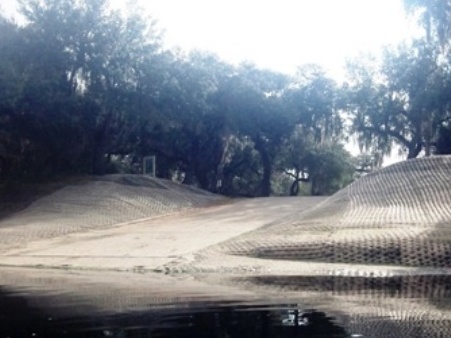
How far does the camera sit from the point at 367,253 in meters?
14.5

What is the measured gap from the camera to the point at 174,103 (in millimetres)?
35531

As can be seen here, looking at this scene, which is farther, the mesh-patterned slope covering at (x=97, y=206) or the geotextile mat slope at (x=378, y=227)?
the mesh-patterned slope covering at (x=97, y=206)

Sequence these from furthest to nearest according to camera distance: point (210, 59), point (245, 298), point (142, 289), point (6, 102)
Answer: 1. point (210, 59)
2. point (6, 102)
3. point (142, 289)
4. point (245, 298)

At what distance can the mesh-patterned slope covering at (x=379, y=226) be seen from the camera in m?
14.4

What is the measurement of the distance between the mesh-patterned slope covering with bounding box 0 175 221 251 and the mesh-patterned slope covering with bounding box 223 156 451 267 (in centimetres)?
771

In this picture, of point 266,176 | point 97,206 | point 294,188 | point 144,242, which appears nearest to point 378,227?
point 144,242

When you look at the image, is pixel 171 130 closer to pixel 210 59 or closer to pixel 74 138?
pixel 210 59

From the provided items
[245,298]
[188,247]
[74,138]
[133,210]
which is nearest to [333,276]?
[245,298]

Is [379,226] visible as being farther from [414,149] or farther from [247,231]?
[414,149]

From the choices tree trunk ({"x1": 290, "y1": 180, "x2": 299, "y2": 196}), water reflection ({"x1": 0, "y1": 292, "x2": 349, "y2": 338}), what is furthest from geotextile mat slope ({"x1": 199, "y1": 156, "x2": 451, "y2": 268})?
tree trunk ({"x1": 290, "y1": 180, "x2": 299, "y2": 196})

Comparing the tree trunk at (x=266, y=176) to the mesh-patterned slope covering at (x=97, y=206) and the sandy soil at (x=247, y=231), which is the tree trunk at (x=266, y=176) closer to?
the mesh-patterned slope covering at (x=97, y=206)

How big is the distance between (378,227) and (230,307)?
843 cm

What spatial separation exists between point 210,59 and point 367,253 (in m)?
26.2

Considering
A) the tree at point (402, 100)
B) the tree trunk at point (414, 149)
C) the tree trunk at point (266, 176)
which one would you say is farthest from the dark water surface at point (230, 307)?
the tree trunk at point (266, 176)
